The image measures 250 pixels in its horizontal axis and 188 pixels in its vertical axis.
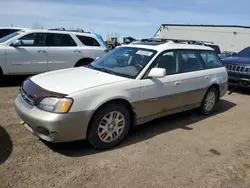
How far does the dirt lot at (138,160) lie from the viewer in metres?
3.12

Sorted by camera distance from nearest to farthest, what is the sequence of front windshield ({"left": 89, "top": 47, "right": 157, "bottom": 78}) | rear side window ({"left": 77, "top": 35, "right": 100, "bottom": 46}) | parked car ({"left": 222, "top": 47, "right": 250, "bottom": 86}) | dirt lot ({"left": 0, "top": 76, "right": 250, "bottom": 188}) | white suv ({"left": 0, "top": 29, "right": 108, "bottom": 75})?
dirt lot ({"left": 0, "top": 76, "right": 250, "bottom": 188}) < front windshield ({"left": 89, "top": 47, "right": 157, "bottom": 78}) < white suv ({"left": 0, "top": 29, "right": 108, "bottom": 75}) < parked car ({"left": 222, "top": 47, "right": 250, "bottom": 86}) < rear side window ({"left": 77, "top": 35, "right": 100, "bottom": 46})

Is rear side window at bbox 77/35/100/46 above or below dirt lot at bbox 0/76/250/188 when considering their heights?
above

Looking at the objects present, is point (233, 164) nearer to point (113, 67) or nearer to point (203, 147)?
point (203, 147)

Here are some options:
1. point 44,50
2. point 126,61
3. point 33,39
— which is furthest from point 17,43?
point 126,61

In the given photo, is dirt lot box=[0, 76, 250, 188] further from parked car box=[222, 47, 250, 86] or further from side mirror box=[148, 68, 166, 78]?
parked car box=[222, 47, 250, 86]

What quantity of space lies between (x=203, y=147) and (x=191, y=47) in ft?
7.37

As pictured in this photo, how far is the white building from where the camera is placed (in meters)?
26.7

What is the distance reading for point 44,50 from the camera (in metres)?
7.86

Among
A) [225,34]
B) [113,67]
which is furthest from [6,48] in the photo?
[225,34]

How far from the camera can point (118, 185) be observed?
9.95 ft

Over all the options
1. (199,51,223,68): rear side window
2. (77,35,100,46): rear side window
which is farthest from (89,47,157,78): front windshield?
(77,35,100,46): rear side window

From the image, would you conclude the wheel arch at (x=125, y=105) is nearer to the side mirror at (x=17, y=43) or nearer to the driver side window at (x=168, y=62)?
the driver side window at (x=168, y=62)

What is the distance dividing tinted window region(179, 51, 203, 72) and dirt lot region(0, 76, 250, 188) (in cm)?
117

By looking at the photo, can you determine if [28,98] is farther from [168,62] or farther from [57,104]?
[168,62]
